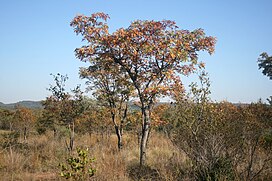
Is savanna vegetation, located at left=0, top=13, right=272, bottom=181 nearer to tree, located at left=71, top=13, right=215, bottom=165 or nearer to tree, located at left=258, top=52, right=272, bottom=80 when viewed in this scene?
tree, located at left=71, top=13, right=215, bottom=165

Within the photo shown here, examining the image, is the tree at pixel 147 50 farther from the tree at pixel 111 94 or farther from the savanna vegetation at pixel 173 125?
the tree at pixel 111 94

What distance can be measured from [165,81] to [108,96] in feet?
13.2

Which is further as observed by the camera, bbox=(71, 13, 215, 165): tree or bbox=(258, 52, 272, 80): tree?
bbox=(258, 52, 272, 80): tree

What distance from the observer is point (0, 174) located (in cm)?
632

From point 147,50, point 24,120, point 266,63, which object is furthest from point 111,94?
point 266,63

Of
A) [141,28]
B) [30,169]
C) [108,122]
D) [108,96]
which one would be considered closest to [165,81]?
[141,28]

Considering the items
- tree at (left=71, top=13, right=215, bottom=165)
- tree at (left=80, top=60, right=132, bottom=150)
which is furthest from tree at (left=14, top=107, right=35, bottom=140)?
tree at (left=71, top=13, right=215, bottom=165)

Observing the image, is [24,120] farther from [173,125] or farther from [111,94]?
[173,125]

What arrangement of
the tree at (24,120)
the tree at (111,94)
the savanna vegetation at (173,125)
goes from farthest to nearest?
the tree at (24,120) < the tree at (111,94) < the savanna vegetation at (173,125)

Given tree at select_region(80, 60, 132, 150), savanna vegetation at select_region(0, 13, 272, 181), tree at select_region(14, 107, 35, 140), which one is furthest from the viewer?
tree at select_region(14, 107, 35, 140)

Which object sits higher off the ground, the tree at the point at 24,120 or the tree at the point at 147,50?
the tree at the point at 147,50

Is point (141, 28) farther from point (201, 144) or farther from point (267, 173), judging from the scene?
point (267, 173)

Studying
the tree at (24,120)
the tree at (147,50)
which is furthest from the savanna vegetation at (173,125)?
the tree at (24,120)

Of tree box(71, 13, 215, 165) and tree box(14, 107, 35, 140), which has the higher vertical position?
tree box(71, 13, 215, 165)
